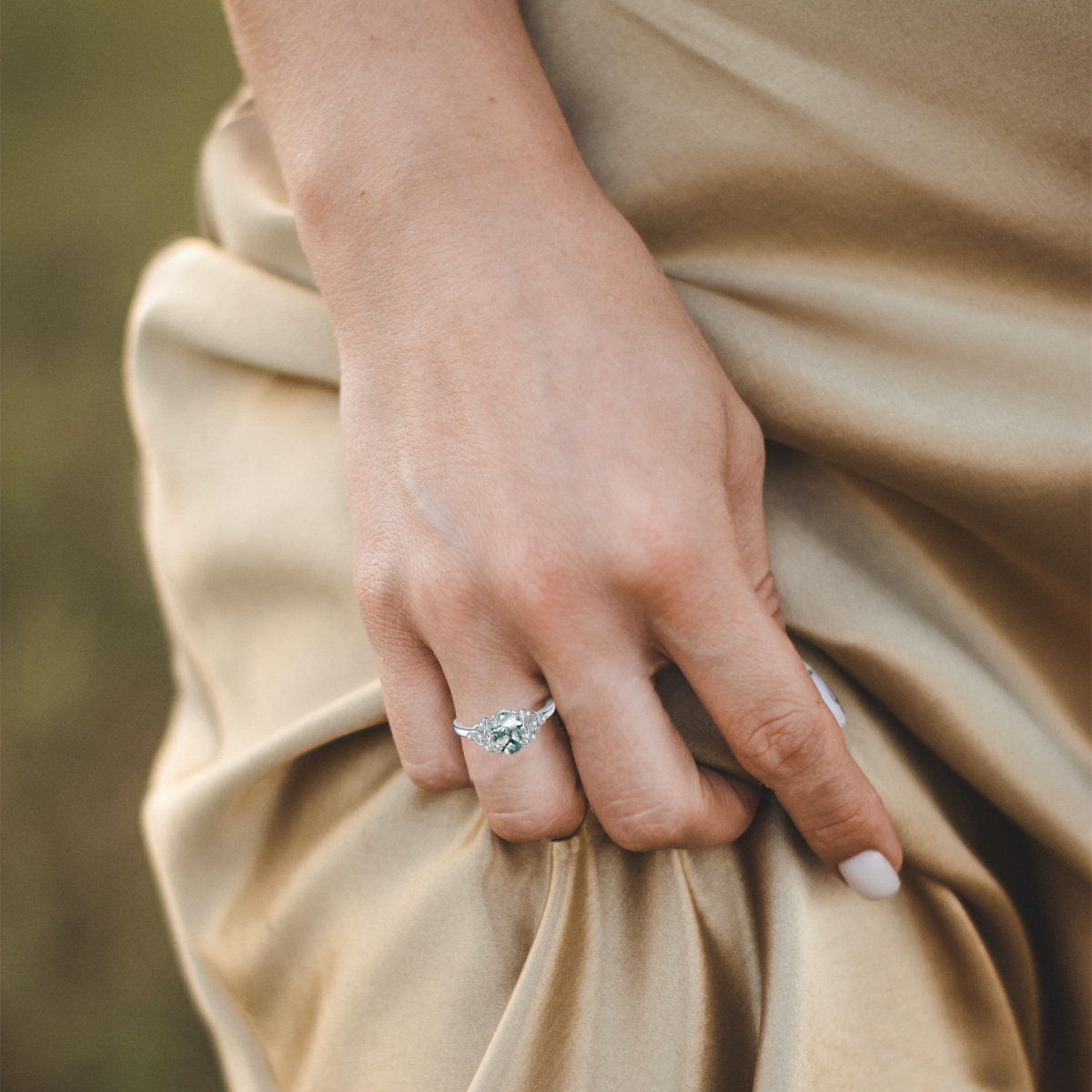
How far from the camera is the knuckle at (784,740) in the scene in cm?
68

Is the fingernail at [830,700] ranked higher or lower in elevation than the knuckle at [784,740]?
lower

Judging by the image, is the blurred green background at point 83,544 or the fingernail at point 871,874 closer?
the fingernail at point 871,874

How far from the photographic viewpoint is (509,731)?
2.33ft

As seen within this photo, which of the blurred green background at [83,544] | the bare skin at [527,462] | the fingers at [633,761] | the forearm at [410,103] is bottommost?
the blurred green background at [83,544]

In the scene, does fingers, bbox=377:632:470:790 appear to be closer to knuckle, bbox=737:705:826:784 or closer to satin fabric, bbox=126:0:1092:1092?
satin fabric, bbox=126:0:1092:1092

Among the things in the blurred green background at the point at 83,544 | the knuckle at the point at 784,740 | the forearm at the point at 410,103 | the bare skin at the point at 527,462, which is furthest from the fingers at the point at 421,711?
the blurred green background at the point at 83,544

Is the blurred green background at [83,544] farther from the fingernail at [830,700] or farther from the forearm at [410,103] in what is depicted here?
the forearm at [410,103]

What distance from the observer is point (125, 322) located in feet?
10.5

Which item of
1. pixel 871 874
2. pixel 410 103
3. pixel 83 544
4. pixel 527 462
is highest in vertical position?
pixel 410 103

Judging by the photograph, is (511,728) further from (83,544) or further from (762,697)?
(83,544)

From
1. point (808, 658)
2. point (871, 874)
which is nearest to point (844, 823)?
point (871, 874)

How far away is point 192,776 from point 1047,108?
105cm

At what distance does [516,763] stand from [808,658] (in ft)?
0.95

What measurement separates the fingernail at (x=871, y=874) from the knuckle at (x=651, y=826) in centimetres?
14
